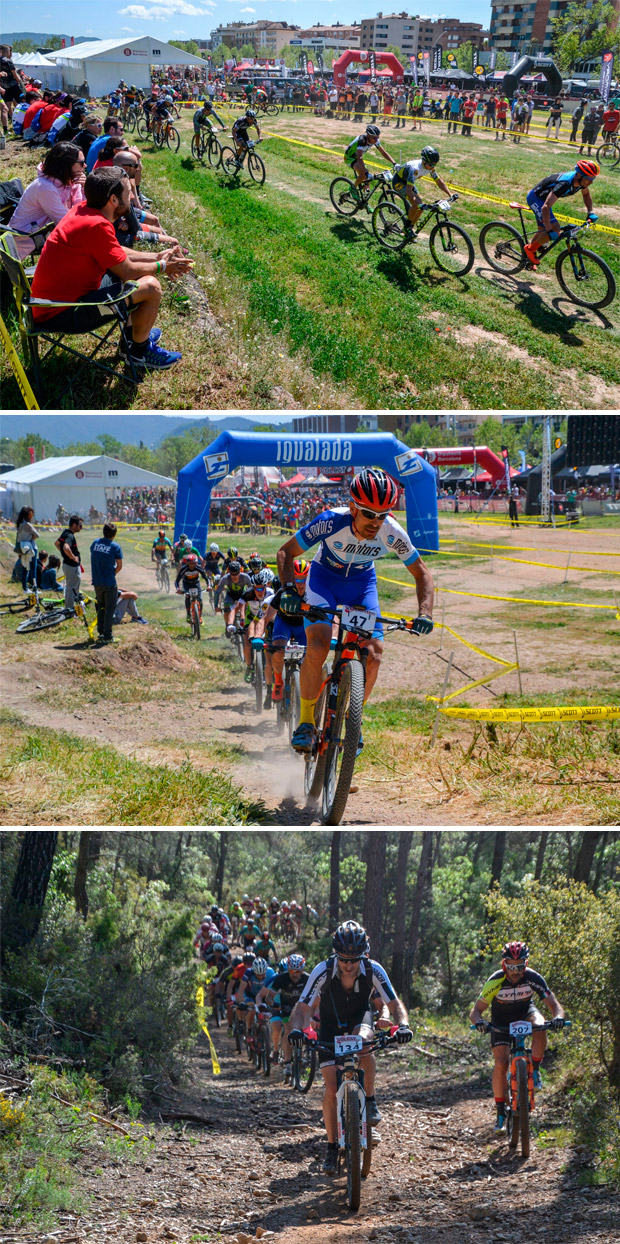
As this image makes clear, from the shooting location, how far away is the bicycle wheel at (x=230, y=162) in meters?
14.9

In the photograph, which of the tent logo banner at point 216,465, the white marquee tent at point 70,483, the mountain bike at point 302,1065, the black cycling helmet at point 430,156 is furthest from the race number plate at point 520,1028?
the black cycling helmet at point 430,156

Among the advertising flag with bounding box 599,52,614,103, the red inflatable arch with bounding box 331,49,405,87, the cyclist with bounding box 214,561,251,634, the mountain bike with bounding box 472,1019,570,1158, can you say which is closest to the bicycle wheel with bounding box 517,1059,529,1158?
the mountain bike with bounding box 472,1019,570,1158

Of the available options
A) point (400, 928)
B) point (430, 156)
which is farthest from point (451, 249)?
point (400, 928)

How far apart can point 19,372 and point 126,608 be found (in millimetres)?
1924

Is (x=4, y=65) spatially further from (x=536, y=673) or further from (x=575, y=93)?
(x=536, y=673)

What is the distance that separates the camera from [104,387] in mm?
6559

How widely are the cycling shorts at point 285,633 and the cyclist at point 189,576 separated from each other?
637 mm

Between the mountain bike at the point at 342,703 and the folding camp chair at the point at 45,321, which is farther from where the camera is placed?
the folding camp chair at the point at 45,321

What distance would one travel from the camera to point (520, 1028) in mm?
5781

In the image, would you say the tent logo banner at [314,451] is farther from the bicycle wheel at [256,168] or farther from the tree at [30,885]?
the bicycle wheel at [256,168]

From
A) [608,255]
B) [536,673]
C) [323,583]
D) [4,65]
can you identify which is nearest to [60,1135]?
[323,583]

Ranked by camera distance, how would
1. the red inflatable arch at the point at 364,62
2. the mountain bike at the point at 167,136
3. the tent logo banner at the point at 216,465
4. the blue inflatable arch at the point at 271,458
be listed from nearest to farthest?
1. the blue inflatable arch at the point at 271,458
2. the tent logo banner at the point at 216,465
3. the mountain bike at the point at 167,136
4. the red inflatable arch at the point at 364,62

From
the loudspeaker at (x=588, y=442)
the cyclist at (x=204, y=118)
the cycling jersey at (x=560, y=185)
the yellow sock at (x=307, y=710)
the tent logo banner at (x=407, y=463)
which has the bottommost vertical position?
the yellow sock at (x=307, y=710)

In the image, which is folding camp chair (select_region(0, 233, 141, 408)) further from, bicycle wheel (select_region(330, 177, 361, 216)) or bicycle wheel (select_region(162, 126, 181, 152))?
bicycle wheel (select_region(162, 126, 181, 152))
